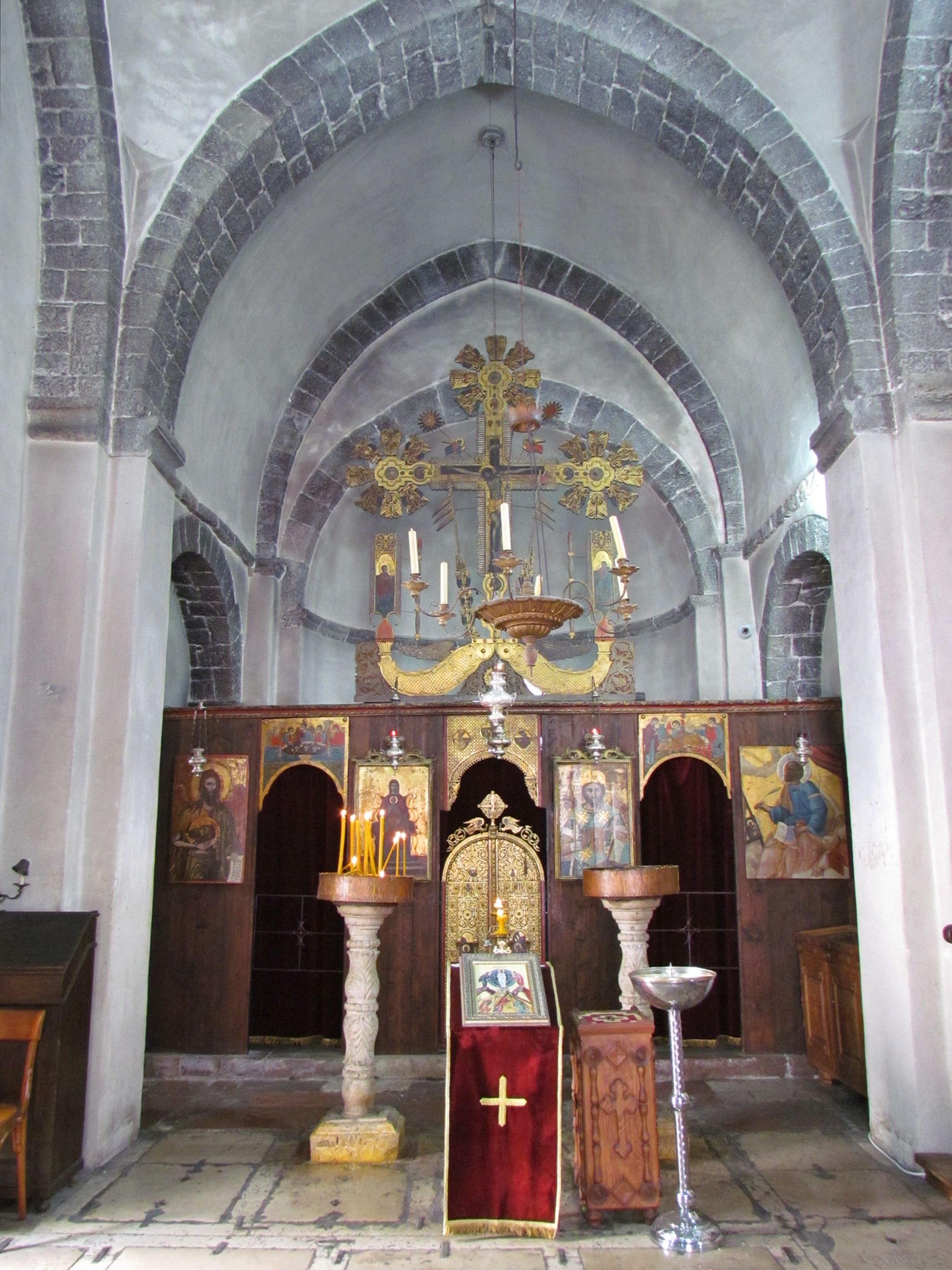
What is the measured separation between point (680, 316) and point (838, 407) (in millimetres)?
3529

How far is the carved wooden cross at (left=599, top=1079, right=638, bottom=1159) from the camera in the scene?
14.3 feet

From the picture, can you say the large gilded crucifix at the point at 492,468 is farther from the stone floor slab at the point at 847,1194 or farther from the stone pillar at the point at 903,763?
the stone floor slab at the point at 847,1194

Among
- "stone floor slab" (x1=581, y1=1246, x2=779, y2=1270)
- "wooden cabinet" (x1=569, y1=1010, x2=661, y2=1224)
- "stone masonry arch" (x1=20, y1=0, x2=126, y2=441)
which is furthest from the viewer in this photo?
"stone masonry arch" (x1=20, y1=0, x2=126, y2=441)

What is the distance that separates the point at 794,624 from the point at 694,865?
240 centimetres

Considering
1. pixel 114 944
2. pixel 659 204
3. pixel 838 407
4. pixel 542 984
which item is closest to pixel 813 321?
pixel 838 407

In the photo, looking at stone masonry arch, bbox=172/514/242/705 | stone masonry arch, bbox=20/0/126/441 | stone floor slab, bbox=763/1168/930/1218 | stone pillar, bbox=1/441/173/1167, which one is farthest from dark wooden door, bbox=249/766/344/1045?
stone floor slab, bbox=763/1168/930/1218

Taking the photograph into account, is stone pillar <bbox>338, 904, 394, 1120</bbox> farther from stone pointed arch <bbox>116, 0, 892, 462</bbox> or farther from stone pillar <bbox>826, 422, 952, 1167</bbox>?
stone pointed arch <bbox>116, 0, 892, 462</bbox>

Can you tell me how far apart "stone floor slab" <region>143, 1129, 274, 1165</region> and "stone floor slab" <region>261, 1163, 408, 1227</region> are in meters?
0.38

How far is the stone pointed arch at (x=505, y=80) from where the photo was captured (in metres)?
5.95

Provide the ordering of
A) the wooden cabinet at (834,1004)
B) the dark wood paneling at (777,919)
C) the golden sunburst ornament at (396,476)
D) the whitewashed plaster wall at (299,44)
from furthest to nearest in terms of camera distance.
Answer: the golden sunburst ornament at (396,476), the dark wood paneling at (777,919), the wooden cabinet at (834,1004), the whitewashed plaster wall at (299,44)

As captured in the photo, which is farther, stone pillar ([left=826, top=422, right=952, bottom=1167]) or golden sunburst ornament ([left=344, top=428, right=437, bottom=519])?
golden sunburst ornament ([left=344, top=428, right=437, bottom=519])

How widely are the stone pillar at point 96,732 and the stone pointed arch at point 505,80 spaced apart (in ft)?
1.96

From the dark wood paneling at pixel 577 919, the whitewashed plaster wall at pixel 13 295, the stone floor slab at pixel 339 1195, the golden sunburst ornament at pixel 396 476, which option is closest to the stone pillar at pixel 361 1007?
the stone floor slab at pixel 339 1195

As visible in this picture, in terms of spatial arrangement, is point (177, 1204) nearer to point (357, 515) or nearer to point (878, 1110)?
point (878, 1110)
